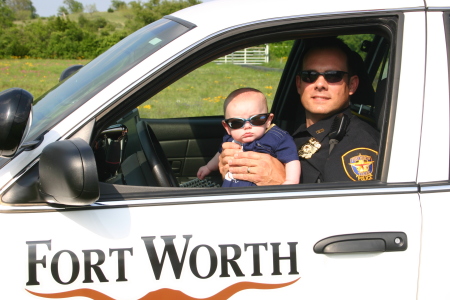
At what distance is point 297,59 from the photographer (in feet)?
10.2

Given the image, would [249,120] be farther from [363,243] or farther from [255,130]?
[363,243]

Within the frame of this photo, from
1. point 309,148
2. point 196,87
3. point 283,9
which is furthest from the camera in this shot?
point 196,87

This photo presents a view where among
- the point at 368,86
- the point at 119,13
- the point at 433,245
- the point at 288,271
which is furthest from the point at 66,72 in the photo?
the point at 119,13

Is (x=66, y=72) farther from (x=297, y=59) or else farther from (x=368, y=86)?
(x=368, y=86)

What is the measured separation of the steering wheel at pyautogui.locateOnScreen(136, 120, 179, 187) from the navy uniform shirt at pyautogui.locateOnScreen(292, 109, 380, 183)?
1.77ft

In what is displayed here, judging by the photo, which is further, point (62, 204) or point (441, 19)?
point (441, 19)

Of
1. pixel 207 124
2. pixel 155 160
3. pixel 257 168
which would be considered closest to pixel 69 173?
→ pixel 155 160

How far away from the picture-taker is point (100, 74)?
6.31 ft

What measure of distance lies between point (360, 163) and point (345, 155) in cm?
10

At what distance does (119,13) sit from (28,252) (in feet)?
325

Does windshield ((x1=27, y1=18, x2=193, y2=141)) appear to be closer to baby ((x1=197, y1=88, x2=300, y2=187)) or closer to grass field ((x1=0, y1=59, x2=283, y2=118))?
baby ((x1=197, y1=88, x2=300, y2=187))

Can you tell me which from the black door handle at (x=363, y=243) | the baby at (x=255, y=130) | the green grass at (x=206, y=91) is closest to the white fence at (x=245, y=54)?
the baby at (x=255, y=130)

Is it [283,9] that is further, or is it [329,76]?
[329,76]

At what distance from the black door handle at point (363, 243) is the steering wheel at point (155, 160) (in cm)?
70
